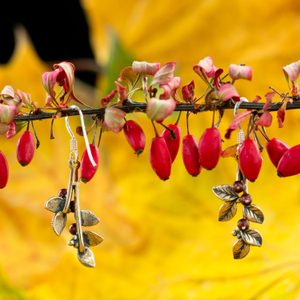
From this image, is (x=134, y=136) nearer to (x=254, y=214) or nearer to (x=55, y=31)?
(x=254, y=214)

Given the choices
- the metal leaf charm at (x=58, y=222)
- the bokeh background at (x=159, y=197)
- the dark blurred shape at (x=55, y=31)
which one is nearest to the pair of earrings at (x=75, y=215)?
the metal leaf charm at (x=58, y=222)

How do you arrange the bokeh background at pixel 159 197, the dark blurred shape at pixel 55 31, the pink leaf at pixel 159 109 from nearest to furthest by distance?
the pink leaf at pixel 159 109 < the bokeh background at pixel 159 197 < the dark blurred shape at pixel 55 31

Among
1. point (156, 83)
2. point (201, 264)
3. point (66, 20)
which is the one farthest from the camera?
point (66, 20)

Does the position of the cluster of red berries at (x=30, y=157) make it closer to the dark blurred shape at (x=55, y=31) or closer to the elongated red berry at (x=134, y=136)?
the elongated red berry at (x=134, y=136)

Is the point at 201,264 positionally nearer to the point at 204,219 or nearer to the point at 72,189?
the point at 204,219

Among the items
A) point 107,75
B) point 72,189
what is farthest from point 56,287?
point 72,189

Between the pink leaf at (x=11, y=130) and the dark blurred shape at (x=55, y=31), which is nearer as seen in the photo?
the pink leaf at (x=11, y=130)
